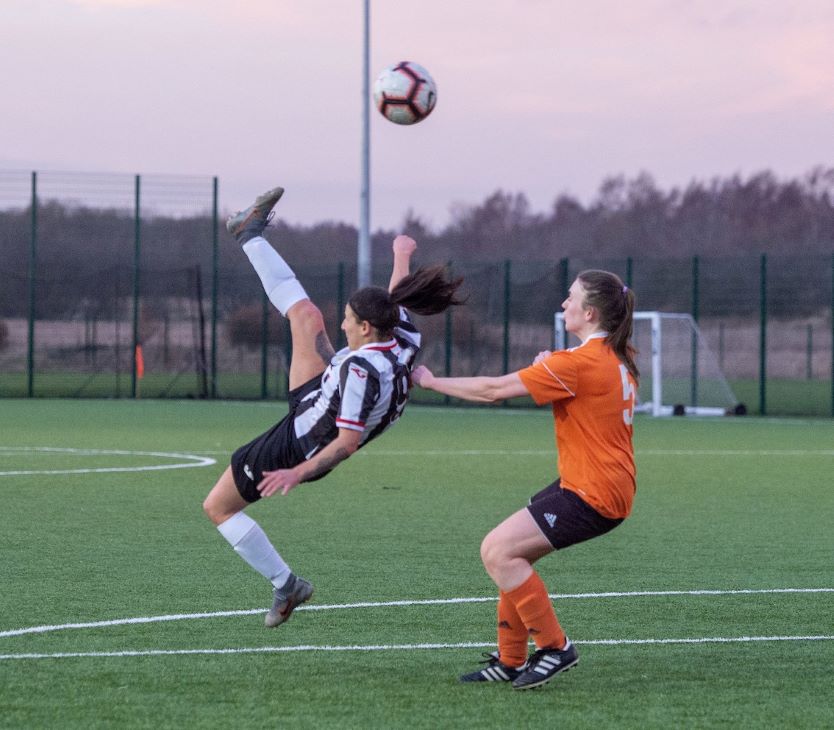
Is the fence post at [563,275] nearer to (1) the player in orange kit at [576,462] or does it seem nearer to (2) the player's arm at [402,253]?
(2) the player's arm at [402,253]

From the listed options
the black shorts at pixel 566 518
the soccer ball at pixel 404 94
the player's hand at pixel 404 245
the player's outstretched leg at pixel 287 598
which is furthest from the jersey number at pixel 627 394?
the soccer ball at pixel 404 94

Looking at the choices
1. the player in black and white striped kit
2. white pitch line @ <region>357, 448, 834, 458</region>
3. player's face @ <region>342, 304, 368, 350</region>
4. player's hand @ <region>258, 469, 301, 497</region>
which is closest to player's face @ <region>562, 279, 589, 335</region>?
the player in black and white striped kit

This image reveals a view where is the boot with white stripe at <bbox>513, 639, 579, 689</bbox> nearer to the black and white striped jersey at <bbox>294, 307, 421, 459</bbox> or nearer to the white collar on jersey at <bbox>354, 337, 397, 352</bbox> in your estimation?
the black and white striped jersey at <bbox>294, 307, 421, 459</bbox>

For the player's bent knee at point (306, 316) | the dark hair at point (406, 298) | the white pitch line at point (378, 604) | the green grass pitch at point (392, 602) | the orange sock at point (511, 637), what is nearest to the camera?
the green grass pitch at point (392, 602)

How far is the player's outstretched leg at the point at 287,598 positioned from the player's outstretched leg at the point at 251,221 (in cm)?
175

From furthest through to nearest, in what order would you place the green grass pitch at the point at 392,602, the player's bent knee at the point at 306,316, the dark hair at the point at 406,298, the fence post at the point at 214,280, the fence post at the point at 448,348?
the fence post at the point at 214,280 → the fence post at the point at 448,348 → the player's bent knee at the point at 306,316 → the dark hair at the point at 406,298 → the green grass pitch at the point at 392,602

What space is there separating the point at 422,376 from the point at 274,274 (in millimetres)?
1676

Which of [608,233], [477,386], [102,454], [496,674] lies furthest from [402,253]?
[608,233]

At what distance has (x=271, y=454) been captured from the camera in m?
6.94

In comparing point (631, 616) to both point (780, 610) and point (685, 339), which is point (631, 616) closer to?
point (780, 610)

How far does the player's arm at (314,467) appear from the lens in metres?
6.38

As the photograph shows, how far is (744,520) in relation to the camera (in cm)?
1264

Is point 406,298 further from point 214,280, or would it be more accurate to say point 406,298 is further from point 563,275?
point 214,280

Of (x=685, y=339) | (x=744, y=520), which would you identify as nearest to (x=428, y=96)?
(x=744, y=520)
